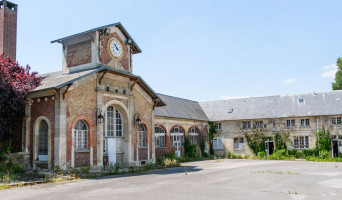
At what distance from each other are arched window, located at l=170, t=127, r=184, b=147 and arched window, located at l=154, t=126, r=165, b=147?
1410mm

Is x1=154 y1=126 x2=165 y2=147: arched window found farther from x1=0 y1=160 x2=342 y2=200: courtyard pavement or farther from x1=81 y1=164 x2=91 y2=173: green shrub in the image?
x1=0 y1=160 x2=342 y2=200: courtyard pavement

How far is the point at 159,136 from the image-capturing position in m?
25.9

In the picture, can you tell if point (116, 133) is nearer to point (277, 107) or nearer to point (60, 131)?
point (60, 131)

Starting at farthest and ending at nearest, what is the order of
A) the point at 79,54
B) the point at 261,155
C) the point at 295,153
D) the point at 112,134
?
1. the point at 261,155
2. the point at 295,153
3. the point at 112,134
4. the point at 79,54

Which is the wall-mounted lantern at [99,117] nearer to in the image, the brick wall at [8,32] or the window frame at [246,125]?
the brick wall at [8,32]

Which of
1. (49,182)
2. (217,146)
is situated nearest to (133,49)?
(49,182)

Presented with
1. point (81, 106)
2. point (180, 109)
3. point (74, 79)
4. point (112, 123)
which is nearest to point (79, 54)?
point (74, 79)

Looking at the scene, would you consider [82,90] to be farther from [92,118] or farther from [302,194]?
[302,194]

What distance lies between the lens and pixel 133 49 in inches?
825

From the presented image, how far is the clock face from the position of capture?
1874cm

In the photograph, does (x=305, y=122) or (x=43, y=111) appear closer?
(x=43, y=111)

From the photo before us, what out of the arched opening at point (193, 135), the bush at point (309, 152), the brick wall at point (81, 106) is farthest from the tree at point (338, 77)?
the brick wall at point (81, 106)

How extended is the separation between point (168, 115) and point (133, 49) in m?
8.01

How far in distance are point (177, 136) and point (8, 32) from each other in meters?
15.8
